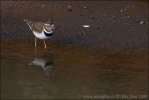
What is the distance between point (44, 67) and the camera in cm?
1289

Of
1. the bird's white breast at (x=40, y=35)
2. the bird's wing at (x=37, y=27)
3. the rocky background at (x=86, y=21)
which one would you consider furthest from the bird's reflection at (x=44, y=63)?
the rocky background at (x=86, y=21)

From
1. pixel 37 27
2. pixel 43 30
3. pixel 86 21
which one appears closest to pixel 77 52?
pixel 43 30

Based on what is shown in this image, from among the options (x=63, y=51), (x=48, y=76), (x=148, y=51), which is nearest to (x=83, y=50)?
(x=63, y=51)

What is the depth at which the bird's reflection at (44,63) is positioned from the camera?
12.6 m

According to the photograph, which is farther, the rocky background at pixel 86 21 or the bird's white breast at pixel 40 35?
the rocky background at pixel 86 21

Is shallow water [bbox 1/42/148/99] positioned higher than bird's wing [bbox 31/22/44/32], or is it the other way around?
bird's wing [bbox 31/22/44/32]

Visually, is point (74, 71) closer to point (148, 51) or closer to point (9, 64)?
point (9, 64)

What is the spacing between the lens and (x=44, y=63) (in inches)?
520

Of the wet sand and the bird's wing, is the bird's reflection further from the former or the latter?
the bird's wing

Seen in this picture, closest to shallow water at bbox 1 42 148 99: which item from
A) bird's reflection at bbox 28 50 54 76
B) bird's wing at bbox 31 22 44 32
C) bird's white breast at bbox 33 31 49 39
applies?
bird's reflection at bbox 28 50 54 76

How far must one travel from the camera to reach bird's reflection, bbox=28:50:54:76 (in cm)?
1262

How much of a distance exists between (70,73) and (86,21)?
4348 mm

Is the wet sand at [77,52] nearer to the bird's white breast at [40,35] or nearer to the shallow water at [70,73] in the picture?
the shallow water at [70,73]

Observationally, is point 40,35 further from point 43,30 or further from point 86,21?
point 86,21
